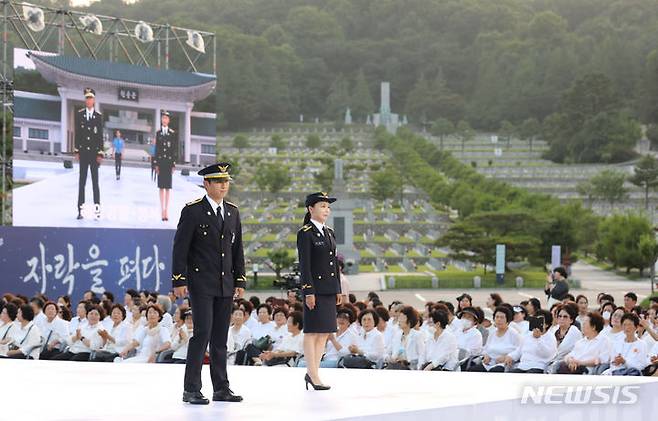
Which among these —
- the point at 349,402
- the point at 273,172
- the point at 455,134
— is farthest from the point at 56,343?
the point at 455,134

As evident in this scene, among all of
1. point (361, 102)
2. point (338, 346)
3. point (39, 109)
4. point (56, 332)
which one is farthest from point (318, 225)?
point (361, 102)

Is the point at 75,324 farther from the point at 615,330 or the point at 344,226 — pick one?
the point at 344,226

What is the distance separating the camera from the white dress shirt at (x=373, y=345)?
7.92 metres

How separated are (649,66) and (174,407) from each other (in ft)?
257

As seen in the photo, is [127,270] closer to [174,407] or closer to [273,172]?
[174,407]

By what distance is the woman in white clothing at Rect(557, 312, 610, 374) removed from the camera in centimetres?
725

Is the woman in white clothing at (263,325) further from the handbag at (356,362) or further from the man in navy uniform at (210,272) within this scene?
the man in navy uniform at (210,272)

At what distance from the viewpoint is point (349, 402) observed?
5.22 meters

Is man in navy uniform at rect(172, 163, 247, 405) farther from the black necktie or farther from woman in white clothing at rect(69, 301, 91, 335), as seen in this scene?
woman in white clothing at rect(69, 301, 91, 335)

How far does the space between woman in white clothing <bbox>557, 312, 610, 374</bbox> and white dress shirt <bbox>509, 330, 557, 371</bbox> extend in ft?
0.64

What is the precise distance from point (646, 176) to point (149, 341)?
50.3 meters

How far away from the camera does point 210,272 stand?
5.37 m

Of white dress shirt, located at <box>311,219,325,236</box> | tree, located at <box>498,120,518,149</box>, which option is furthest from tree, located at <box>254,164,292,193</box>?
white dress shirt, located at <box>311,219,325,236</box>

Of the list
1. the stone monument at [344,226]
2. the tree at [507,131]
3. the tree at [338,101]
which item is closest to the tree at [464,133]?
the tree at [507,131]
